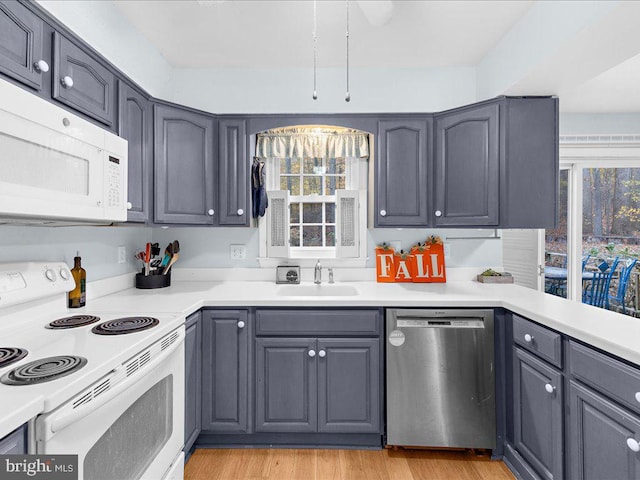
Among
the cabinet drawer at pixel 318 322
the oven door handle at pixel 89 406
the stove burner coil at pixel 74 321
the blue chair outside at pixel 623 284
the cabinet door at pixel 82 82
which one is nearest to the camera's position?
the oven door handle at pixel 89 406

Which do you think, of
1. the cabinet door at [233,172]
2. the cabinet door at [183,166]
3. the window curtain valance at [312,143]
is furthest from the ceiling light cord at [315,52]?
the cabinet door at [183,166]

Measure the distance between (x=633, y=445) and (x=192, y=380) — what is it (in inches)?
73.5

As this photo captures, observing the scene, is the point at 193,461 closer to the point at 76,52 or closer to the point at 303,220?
the point at 303,220

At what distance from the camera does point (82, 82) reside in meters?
Answer: 1.40

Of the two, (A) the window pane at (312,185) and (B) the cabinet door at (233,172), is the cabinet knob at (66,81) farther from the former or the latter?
(A) the window pane at (312,185)

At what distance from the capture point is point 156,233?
2.63 metres

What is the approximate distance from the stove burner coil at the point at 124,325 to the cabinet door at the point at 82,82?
88 cm

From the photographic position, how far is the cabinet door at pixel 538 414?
149 cm

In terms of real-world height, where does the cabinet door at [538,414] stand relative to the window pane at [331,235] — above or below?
below

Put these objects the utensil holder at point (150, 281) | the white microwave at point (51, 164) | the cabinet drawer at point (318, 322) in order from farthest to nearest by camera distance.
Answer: the utensil holder at point (150, 281) → the cabinet drawer at point (318, 322) → the white microwave at point (51, 164)

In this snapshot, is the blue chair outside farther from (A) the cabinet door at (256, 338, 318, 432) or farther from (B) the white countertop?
(A) the cabinet door at (256, 338, 318, 432)

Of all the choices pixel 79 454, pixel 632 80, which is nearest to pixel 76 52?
pixel 79 454

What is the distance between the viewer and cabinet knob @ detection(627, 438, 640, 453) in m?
1.10

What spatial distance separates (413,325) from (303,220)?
1271mm
